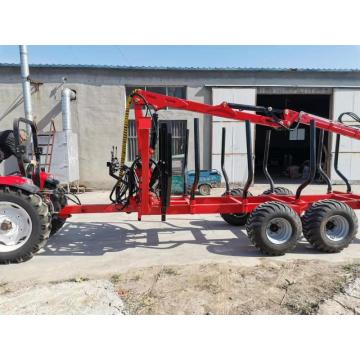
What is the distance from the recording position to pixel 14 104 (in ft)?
34.1

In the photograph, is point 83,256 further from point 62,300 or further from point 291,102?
point 291,102

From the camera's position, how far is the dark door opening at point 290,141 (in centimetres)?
1692

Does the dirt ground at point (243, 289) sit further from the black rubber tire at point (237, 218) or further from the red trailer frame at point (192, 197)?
the black rubber tire at point (237, 218)

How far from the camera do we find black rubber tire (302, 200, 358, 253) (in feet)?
15.2

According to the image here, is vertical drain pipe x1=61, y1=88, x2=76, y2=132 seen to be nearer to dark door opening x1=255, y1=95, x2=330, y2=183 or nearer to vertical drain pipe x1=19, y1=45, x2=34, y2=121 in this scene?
vertical drain pipe x1=19, y1=45, x2=34, y2=121

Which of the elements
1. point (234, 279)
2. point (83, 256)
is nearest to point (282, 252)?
point (234, 279)

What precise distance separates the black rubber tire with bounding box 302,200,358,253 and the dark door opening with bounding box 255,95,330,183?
11.0 meters

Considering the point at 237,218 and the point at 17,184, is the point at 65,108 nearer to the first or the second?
the point at 17,184

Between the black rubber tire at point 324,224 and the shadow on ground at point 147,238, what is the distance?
253 millimetres

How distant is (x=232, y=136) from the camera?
11.4 meters

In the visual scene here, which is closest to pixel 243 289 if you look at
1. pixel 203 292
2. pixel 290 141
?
pixel 203 292

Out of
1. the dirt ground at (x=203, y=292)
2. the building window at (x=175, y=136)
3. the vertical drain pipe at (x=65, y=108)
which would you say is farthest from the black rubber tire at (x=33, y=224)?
the building window at (x=175, y=136)

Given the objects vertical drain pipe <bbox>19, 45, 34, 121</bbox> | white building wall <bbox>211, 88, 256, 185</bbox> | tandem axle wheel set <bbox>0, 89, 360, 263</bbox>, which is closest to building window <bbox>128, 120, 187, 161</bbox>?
white building wall <bbox>211, 88, 256, 185</bbox>

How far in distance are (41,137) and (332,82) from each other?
33.8 feet
